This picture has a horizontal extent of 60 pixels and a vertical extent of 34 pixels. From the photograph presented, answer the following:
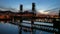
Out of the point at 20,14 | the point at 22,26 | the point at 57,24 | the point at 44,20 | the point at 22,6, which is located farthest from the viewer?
the point at 22,26

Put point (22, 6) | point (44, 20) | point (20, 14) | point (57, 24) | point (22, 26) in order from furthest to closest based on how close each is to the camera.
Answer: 1. point (22, 26)
2. point (22, 6)
3. point (20, 14)
4. point (44, 20)
5. point (57, 24)

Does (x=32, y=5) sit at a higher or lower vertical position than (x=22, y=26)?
higher

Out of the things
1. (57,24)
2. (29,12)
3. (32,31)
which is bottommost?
(32,31)

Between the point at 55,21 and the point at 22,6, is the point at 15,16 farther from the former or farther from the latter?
the point at 55,21

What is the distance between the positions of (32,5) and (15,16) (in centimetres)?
166

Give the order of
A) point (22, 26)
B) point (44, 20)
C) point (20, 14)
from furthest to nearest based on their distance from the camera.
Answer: point (22, 26) < point (20, 14) < point (44, 20)

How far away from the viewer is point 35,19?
12523mm

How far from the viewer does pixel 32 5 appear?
12.2m

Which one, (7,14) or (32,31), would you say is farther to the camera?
(32,31)

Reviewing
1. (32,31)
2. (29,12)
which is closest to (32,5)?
Answer: (29,12)

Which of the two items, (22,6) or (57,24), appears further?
(22,6)

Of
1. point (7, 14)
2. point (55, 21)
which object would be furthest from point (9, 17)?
point (55, 21)

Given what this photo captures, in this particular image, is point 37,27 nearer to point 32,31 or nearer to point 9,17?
point 32,31

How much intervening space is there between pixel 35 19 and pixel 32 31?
5.33 feet
